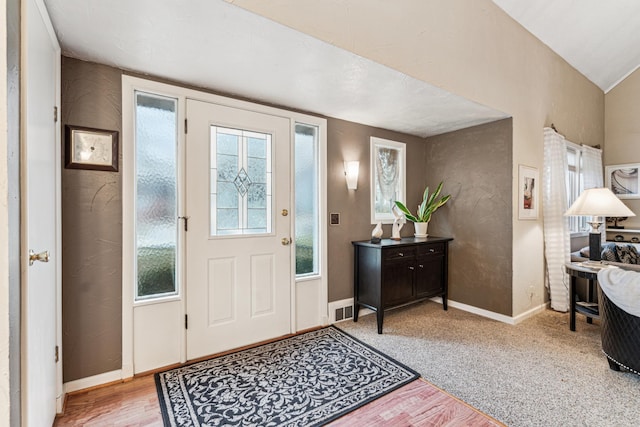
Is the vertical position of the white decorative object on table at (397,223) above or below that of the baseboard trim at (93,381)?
above

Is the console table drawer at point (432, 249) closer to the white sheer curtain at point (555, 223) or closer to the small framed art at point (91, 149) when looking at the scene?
the white sheer curtain at point (555, 223)

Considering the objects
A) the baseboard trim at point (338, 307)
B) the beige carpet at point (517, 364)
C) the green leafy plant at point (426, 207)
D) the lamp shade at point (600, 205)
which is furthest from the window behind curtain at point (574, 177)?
the baseboard trim at point (338, 307)

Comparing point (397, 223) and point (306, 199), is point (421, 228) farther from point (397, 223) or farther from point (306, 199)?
point (306, 199)

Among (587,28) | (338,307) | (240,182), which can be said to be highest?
(587,28)

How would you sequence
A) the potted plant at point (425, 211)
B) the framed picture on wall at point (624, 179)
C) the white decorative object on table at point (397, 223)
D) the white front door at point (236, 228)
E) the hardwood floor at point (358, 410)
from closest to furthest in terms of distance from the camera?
the hardwood floor at point (358, 410), the white front door at point (236, 228), the white decorative object on table at point (397, 223), the potted plant at point (425, 211), the framed picture on wall at point (624, 179)

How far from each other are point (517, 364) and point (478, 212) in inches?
64.9

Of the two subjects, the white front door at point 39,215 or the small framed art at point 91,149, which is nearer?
the white front door at point 39,215

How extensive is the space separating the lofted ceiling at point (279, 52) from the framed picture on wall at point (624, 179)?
213 cm

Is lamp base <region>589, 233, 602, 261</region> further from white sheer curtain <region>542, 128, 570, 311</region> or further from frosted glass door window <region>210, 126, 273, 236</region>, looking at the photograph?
frosted glass door window <region>210, 126, 273, 236</region>

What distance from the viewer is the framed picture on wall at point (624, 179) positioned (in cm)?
468

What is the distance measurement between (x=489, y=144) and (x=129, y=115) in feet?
11.4

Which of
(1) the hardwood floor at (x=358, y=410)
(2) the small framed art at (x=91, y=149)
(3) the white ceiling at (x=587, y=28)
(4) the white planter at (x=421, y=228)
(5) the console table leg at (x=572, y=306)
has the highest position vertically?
(3) the white ceiling at (x=587, y=28)

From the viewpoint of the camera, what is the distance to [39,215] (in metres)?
1.39

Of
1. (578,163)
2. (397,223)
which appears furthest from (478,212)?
(578,163)
